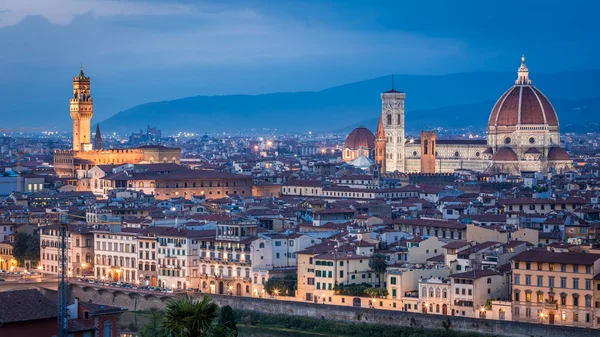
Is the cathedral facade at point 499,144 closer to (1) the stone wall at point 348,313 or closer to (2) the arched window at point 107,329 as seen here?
(1) the stone wall at point 348,313

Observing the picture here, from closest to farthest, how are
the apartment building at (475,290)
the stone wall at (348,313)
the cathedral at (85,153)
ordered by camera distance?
the stone wall at (348,313) < the apartment building at (475,290) < the cathedral at (85,153)

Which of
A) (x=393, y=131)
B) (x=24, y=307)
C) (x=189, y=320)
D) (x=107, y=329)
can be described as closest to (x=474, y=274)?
(x=107, y=329)

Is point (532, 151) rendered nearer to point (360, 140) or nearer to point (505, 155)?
point (505, 155)

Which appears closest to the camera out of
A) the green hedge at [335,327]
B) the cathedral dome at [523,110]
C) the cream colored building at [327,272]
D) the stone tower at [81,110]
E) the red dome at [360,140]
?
the green hedge at [335,327]

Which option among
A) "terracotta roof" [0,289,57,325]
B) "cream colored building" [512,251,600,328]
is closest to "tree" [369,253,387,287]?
"cream colored building" [512,251,600,328]

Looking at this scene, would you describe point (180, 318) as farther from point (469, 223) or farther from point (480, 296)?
point (469, 223)

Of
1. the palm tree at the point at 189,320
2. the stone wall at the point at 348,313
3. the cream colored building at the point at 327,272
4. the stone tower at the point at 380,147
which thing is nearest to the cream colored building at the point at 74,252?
the stone wall at the point at 348,313

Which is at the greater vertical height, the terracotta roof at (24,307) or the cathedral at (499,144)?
Answer: the cathedral at (499,144)

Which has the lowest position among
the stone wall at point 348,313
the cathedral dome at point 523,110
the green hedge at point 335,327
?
the green hedge at point 335,327

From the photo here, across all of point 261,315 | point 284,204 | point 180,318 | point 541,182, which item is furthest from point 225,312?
point 541,182
